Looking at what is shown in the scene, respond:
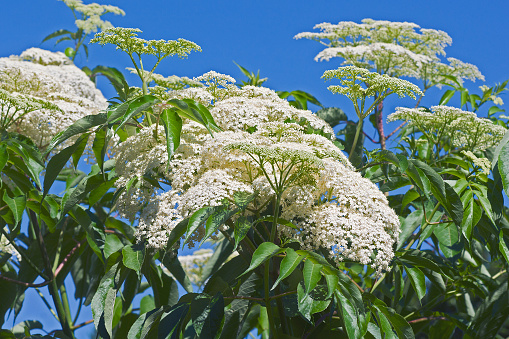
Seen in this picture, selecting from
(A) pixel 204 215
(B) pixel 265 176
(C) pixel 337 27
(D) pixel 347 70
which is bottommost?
(A) pixel 204 215

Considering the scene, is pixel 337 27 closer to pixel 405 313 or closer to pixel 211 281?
pixel 405 313

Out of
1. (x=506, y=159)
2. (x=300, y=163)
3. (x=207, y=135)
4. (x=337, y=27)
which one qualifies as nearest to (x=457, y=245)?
(x=506, y=159)

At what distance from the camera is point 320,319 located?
2.21 meters

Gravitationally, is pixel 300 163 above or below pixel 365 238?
above

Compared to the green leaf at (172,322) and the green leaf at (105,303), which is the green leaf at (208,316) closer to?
the green leaf at (172,322)

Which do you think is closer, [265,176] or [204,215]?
[204,215]

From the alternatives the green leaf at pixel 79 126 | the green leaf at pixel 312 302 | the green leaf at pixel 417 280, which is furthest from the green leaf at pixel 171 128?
the green leaf at pixel 417 280

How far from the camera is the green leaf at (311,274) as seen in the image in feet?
5.49

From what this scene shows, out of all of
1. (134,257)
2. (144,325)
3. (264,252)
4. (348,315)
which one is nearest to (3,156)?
(134,257)

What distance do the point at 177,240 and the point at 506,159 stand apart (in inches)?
45.2

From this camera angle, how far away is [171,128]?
196cm

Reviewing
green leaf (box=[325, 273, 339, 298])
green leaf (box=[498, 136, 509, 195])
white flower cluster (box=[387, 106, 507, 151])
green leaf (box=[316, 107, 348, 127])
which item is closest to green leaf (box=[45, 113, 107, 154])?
green leaf (box=[325, 273, 339, 298])

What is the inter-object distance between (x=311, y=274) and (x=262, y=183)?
330 mm

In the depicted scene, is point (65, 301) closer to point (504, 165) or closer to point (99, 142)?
point (99, 142)
